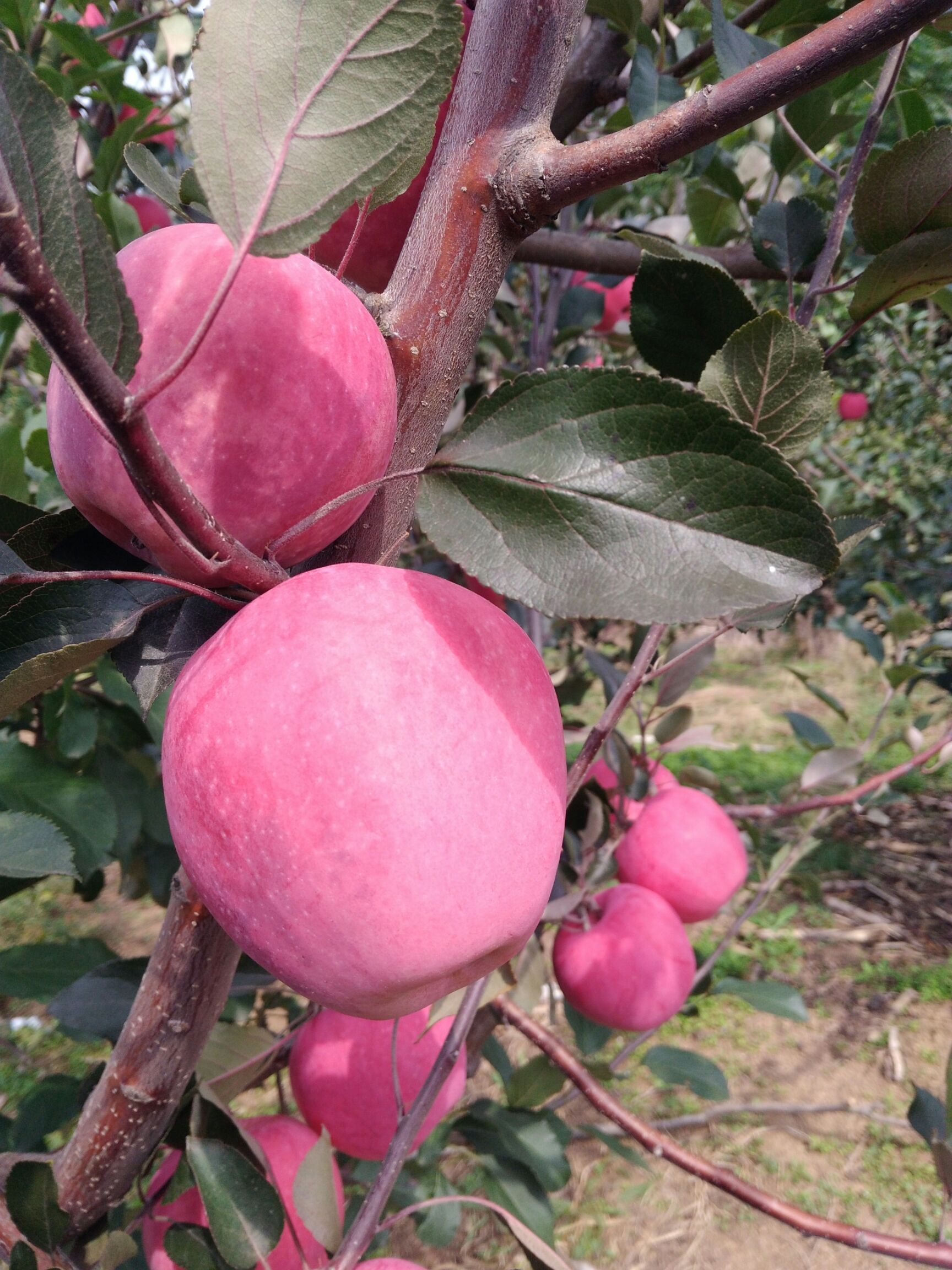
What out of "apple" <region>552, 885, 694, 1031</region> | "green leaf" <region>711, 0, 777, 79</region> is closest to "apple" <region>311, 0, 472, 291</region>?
"green leaf" <region>711, 0, 777, 79</region>

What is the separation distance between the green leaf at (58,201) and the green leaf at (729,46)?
1.66 feet

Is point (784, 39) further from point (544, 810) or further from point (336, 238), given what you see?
point (544, 810)

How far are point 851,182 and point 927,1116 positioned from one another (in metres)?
0.94

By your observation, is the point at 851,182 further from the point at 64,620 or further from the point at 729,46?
the point at 64,620

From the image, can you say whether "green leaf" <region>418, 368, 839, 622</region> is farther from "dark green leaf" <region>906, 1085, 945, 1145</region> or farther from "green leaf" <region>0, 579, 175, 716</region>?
"dark green leaf" <region>906, 1085, 945, 1145</region>

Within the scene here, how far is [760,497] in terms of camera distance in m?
0.32

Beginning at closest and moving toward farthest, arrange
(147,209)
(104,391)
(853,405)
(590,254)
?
1. (104,391)
2. (590,254)
3. (147,209)
4. (853,405)

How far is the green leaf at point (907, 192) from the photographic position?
0.48 m

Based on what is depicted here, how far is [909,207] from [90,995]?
826 millimetres

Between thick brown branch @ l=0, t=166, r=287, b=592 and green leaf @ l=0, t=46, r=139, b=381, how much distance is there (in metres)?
0.02

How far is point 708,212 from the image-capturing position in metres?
1.06

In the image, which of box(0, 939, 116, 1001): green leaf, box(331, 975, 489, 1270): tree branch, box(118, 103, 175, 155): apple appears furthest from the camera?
box(118, 103, 175, 155): apple

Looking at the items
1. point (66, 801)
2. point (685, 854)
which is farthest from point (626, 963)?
point (66, 801)

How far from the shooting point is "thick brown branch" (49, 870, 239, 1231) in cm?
49
